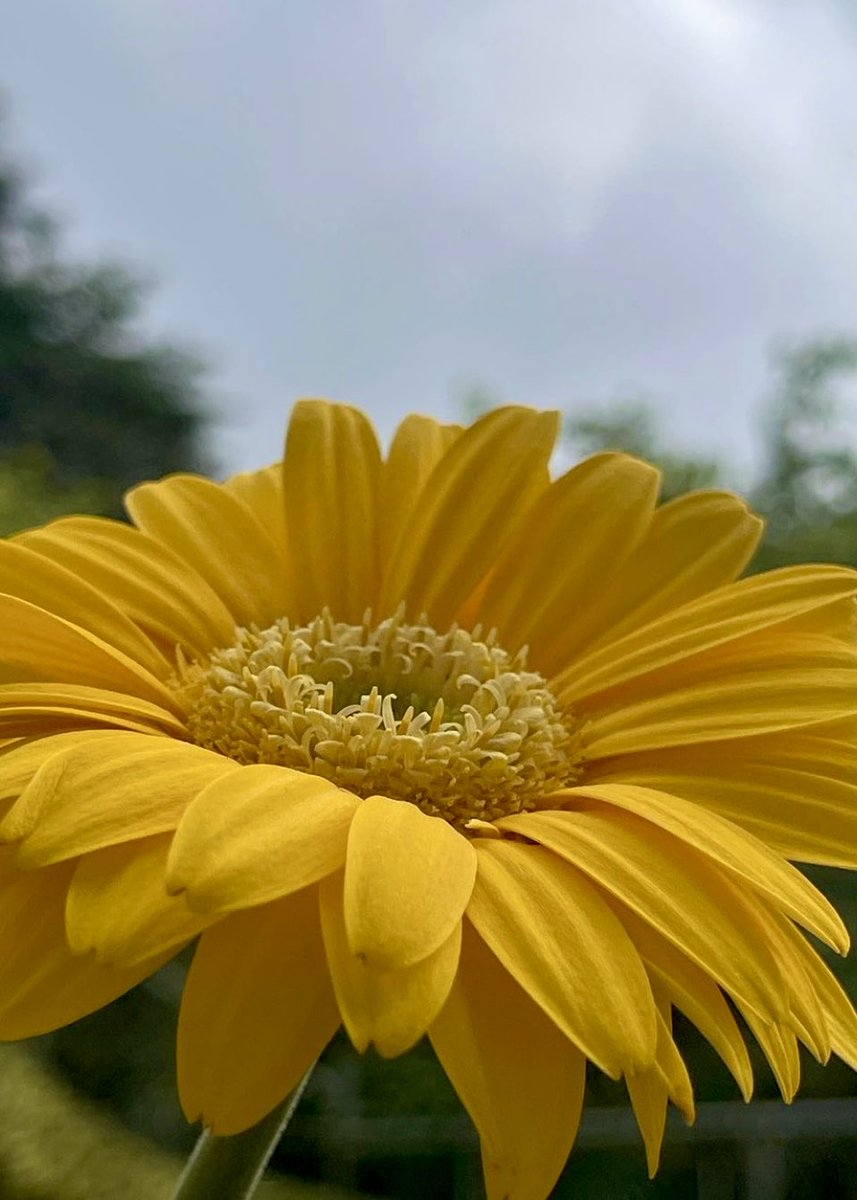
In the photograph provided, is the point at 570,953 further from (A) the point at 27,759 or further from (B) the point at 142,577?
(B) the point at 142,577

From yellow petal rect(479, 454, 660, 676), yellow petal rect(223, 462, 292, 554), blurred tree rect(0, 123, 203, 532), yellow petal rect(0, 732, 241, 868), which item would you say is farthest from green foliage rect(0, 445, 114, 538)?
yellow petal rect(0, 732, 241, 868)

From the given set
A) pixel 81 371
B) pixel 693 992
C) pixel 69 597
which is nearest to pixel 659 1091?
pixel 693 992

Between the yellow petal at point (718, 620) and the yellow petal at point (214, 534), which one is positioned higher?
the yellow petal at point (214, 534)

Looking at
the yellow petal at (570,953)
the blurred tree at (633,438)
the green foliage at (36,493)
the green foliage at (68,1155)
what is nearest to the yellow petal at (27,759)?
the yellow petal at (570,953)

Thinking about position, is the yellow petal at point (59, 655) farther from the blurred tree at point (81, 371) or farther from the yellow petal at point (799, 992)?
the blurred tree at point (81, 371)

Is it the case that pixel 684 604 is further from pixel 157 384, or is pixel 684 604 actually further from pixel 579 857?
pixel 157 384

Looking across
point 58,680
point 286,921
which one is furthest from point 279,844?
point 58,680

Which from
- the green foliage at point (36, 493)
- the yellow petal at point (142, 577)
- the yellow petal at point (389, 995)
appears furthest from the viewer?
the green foliage at point (36, 493)
